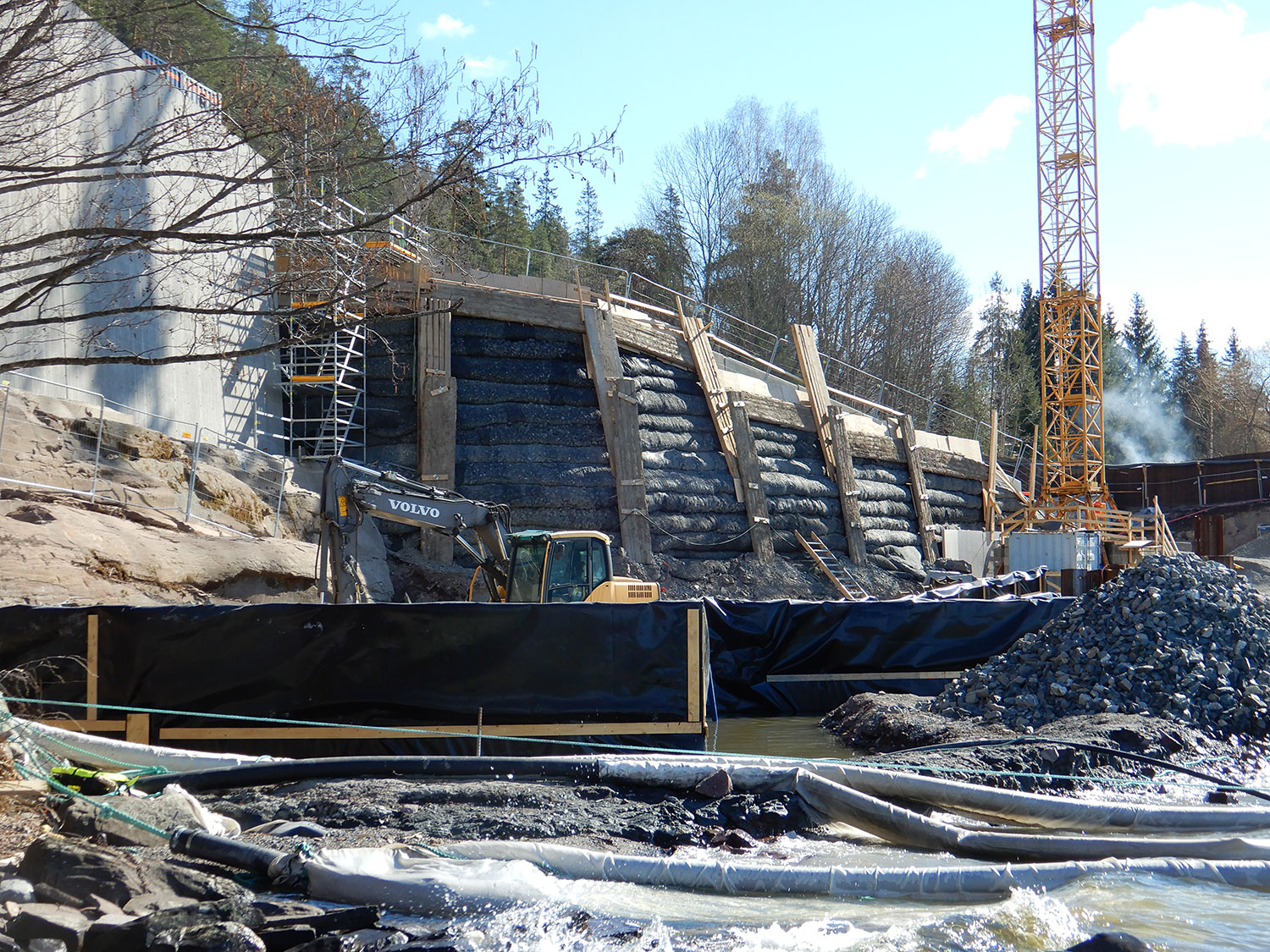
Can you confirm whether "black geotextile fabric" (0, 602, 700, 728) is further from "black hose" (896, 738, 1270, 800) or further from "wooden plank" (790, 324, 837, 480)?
"wooden plank" (790, 324, 837, 480)

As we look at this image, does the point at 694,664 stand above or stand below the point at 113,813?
above

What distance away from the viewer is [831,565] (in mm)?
23531

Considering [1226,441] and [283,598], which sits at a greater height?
[1226,441]

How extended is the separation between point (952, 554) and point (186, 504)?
19.9 meters

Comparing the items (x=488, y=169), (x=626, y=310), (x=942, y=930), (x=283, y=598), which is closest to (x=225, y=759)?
(x=488, y=169)

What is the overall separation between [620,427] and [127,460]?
9086mm

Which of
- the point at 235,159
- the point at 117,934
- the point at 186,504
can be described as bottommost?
the point at 117,934

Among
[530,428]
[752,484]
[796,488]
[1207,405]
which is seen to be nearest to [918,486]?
[796,488]

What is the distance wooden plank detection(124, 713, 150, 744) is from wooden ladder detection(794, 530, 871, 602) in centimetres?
1601

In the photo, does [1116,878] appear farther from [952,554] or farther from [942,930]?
[952,554]

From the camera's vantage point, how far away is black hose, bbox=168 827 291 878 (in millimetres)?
5031

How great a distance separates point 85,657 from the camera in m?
9.05

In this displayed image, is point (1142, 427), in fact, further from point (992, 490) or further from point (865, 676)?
point (865, 676)

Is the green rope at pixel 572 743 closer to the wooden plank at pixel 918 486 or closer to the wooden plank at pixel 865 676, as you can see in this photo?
the wooden plank at pixel 865 676
